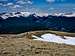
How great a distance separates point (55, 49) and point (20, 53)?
9.45ft

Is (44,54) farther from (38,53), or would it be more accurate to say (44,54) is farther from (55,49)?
(55,49)

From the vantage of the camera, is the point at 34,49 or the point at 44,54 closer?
the point at 44,54

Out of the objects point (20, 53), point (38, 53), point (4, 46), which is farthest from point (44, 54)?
point (4, 46)

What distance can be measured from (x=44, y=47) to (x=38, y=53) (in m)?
2.11

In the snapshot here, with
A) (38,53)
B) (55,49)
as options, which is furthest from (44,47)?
(38,53)

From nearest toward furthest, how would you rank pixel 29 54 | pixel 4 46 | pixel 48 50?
pixel 29 54
pixel 48 50
pixel 4 46

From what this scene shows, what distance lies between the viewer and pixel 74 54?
662 inches

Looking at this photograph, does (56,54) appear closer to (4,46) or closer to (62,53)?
(62,53)

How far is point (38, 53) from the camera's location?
16812 millimetres

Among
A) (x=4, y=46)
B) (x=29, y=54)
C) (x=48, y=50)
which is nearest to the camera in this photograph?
(x=29, y=54)

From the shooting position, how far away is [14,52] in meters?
16.9

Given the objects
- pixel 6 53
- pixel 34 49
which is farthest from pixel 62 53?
pixel 6 53

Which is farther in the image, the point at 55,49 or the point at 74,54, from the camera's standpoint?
the point at 55,49

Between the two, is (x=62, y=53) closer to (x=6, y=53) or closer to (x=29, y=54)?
(x=29, y=54)
